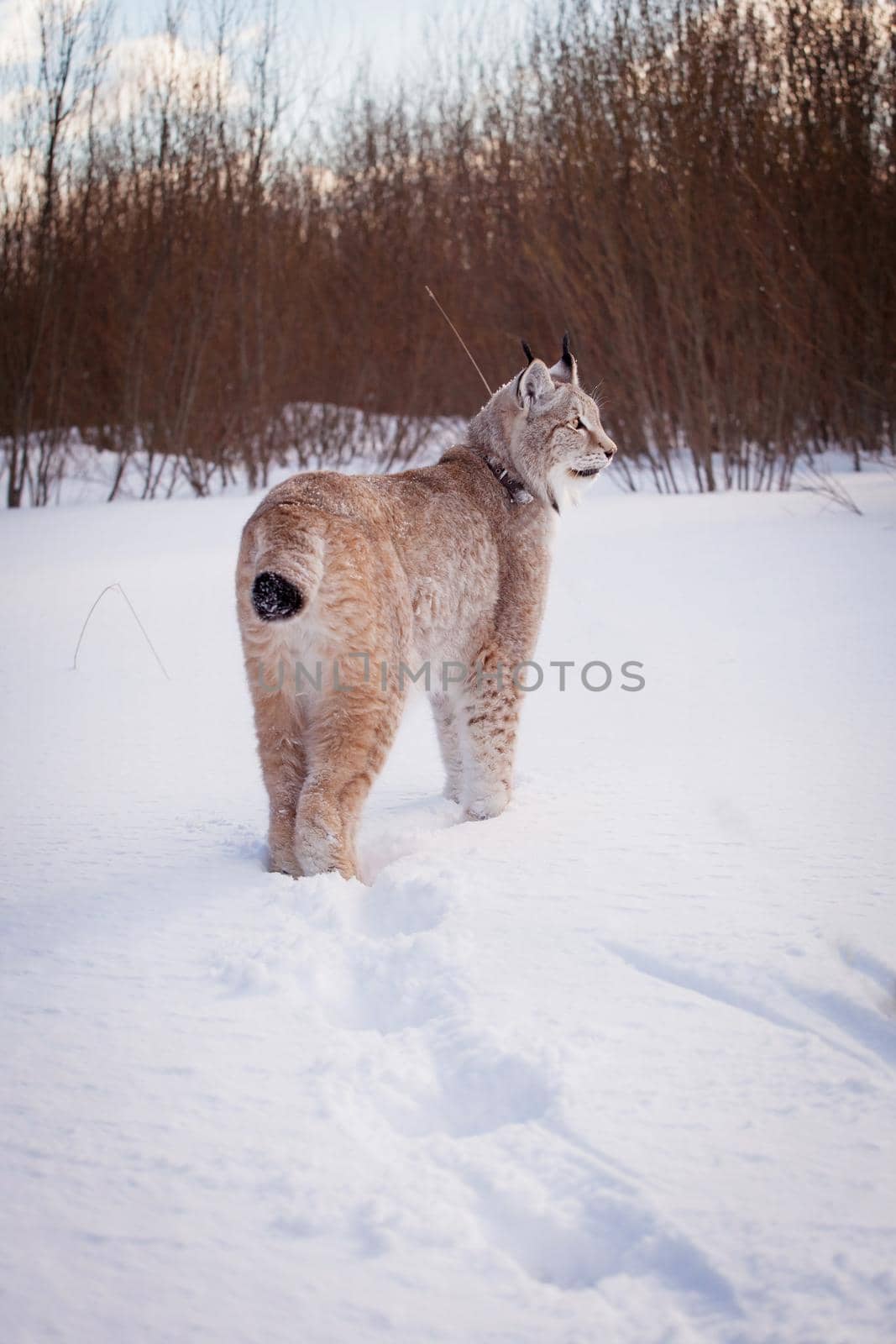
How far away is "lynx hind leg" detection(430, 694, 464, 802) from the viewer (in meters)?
4.17

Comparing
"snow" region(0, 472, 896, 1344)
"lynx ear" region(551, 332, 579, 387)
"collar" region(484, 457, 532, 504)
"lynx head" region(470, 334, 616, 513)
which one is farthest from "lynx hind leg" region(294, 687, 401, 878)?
"lynx ear" region(551, 332, 579, 387)

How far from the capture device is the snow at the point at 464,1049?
157cm

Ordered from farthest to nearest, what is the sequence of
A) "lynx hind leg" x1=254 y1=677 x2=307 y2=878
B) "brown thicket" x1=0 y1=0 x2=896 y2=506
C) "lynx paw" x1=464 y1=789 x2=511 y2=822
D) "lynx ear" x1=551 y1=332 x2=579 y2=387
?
"brown thicket" x1=0 y1=0 x2=896 y2=506, "lynx ear" x1=551 y1=332 x2=579 y2=387, "lynx paw" x1=464 y1=789 x2=511 y2=822, "lynx hind leg" x1=254 y1=677 x2=307 y2=878

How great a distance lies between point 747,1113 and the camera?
6.42 feet

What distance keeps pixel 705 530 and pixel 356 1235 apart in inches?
306

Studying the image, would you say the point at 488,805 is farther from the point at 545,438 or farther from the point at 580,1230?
the point at 580,1230

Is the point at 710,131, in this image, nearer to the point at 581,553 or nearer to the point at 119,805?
the point at 581,553

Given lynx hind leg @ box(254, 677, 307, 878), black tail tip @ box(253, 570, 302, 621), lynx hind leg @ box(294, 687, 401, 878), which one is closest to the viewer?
black tail tip @ box(253, 570, 302, 621)

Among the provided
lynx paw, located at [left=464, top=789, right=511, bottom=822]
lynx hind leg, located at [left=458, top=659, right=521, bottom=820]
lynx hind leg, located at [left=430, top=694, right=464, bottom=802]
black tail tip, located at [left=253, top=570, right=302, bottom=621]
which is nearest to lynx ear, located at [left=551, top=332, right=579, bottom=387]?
lynx hind leg, located at [left=458, top=659, right=521, bottom=820]

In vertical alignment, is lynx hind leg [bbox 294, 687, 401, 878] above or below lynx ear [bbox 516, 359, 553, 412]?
below

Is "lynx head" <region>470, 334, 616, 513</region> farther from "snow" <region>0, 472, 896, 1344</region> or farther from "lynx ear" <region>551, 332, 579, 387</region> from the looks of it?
"snow" <region>0, 472, 896, 1344</region>

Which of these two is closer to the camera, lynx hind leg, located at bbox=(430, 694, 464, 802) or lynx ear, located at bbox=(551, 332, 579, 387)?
lynx hind leg, located at bbox=(430, 694, 464, 802)

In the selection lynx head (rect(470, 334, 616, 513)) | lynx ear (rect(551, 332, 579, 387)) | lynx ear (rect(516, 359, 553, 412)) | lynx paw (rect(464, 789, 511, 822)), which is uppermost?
lynx ear (rect(551, 332, 579, 387))

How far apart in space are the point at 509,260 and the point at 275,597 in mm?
13537
